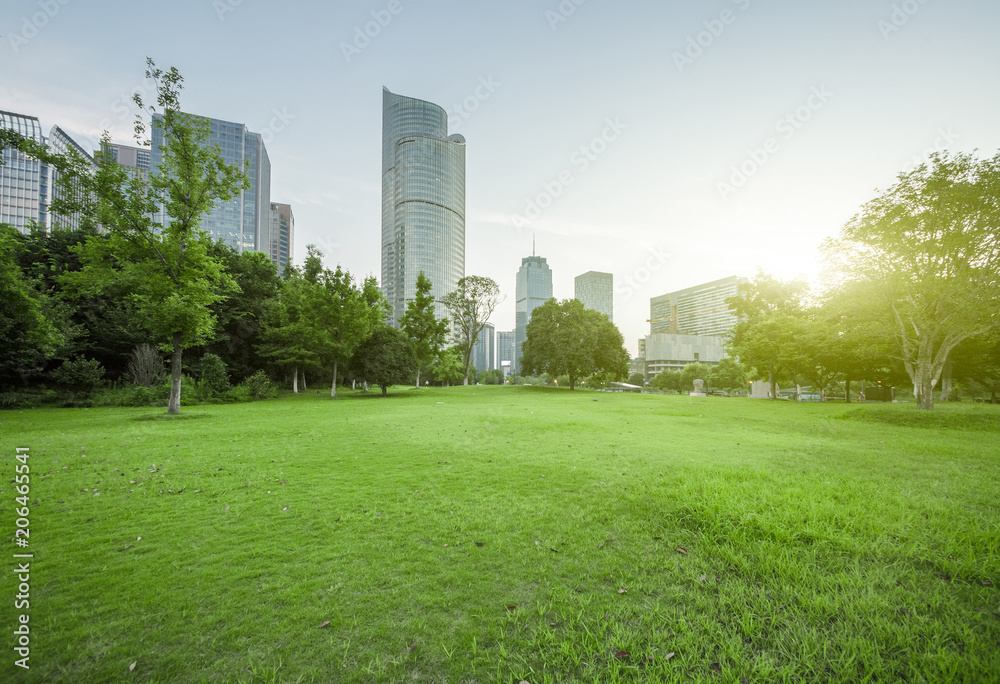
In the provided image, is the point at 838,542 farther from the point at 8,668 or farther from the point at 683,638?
the point at 8,668

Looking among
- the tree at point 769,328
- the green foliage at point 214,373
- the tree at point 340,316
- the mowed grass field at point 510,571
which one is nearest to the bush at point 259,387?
the green foliage at point 214,373

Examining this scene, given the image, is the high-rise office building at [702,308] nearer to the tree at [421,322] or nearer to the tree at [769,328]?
the tree at [769,328]

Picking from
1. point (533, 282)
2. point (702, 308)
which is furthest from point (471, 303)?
point (702, 308)

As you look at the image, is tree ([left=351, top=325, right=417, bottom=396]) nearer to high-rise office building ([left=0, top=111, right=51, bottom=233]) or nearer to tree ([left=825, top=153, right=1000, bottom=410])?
tree ([left=825, top=153, right=1000, bottom=410])

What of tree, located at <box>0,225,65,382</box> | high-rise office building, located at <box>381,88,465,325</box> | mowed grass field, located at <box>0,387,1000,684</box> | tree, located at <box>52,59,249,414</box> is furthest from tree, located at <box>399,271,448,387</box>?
high-rise office building, located at <box>381,88,465,325</box>

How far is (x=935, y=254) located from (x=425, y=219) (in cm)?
10978

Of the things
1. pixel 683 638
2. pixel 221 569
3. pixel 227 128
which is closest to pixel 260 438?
pixel 221 569

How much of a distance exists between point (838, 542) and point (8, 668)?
7081mm

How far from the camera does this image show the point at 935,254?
52.7 ft

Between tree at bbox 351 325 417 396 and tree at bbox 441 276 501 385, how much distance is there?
1730 cm

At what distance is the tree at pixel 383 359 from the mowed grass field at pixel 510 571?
73.7ft

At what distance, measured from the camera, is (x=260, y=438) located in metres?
10.6

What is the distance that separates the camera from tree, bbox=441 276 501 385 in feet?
159

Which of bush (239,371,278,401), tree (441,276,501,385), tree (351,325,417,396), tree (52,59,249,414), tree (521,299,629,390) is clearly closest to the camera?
tree (52,59,249,414)
